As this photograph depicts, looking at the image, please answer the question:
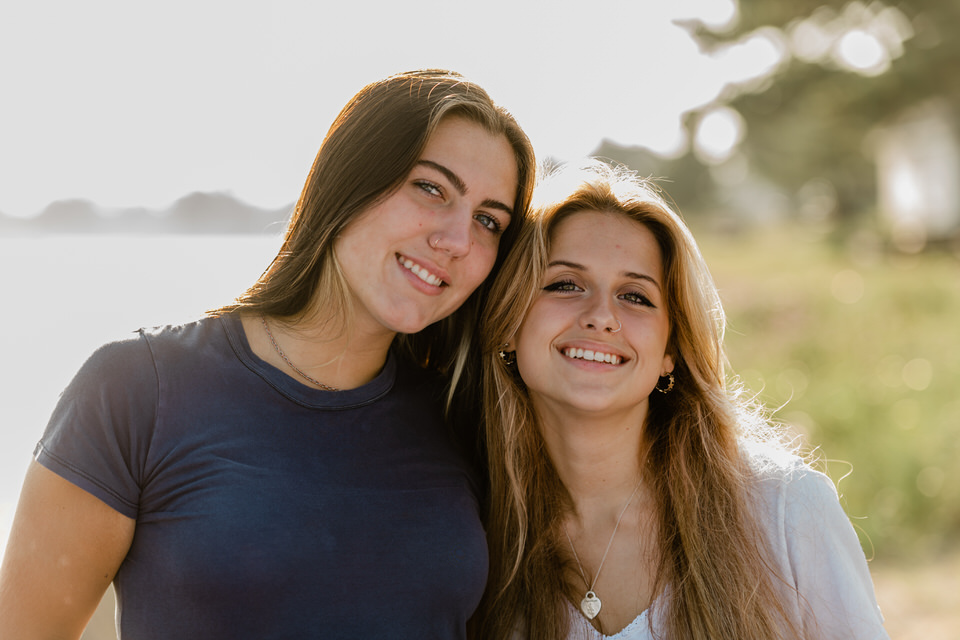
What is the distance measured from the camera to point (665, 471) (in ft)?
9.24

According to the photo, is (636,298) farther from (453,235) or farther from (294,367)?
(294,367)

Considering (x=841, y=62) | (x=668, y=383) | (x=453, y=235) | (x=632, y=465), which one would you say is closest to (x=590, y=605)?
(x=632, y=465)

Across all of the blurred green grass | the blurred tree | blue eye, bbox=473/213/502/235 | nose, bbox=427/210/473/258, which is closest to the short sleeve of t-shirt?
nose, bbox=427/210/473/258

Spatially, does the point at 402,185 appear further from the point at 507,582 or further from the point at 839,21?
the point at 839,21

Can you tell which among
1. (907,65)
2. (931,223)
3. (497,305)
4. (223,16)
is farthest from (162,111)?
(931,223)

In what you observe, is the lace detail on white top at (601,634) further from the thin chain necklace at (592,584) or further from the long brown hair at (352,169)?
the long brown hair at (352,169)

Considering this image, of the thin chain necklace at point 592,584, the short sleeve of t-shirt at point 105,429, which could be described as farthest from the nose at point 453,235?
the thin chain necklace at point 592,584

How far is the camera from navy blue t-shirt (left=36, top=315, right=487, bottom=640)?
2021mm

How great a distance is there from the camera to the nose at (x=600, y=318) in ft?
8.38

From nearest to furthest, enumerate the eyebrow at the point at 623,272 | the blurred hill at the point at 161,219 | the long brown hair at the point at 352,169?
the long brown hair at the point at 352,169 → the eyebrow at the point at 623,272 → the blurred hill at the point at 161,219

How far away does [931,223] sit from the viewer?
16.9m

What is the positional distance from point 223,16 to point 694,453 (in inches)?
178

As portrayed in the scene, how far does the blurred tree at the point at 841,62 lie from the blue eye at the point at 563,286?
32.8ft

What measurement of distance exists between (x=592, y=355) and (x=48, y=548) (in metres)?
1.57
